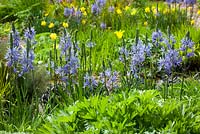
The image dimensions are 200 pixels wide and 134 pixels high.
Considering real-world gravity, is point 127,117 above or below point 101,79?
above

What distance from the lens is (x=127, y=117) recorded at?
12.1 ft

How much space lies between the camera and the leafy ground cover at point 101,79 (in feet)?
12.3

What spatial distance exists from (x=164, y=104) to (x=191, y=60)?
2.94m

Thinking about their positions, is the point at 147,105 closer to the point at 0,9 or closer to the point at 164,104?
the point at 164,104

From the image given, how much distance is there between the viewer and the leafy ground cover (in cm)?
376

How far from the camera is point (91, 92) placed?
5.00m

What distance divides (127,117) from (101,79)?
1766 mm

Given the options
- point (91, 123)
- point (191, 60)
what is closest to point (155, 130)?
point (91, 123)

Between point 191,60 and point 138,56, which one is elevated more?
point 138,56

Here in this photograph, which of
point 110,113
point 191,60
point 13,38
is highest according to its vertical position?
point 13,38

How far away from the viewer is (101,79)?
17.8 feet

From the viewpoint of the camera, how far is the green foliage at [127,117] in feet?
12.0

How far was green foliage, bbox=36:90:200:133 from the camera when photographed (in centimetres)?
367

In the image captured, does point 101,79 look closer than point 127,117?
No
